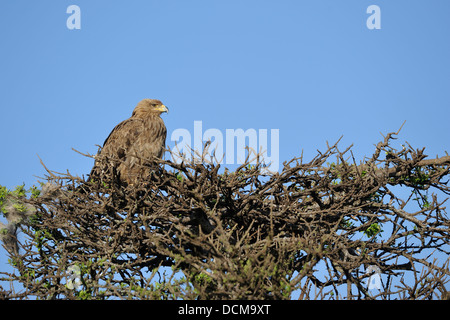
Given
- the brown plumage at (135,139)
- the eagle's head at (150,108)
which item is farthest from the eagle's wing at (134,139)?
the eagle's head at (150,108)

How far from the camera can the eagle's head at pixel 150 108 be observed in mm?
10695

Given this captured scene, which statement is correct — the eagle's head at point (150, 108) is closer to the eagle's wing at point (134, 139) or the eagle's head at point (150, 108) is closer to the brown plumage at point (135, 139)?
the brown plumage at point (135, 139)

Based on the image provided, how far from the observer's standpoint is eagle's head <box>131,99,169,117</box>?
10.7m

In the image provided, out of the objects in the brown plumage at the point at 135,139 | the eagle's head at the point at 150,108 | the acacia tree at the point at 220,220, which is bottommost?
the acacia tree at the point at 220,220

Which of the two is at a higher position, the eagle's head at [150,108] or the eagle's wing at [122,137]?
the eagle's head at [150,108]

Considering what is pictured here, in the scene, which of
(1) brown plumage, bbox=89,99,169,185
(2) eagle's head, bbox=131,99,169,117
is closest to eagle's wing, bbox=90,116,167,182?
(1) brown plumage, bbox=89,99,169,185

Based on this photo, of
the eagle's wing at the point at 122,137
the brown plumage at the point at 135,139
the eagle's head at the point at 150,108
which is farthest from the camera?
the eagle's head at the point at 150,108

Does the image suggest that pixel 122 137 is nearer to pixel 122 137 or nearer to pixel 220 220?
pixel 122 137

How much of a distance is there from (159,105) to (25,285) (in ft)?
16.5

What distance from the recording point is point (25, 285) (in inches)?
266

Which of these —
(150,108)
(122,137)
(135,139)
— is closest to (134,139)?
(135,139)

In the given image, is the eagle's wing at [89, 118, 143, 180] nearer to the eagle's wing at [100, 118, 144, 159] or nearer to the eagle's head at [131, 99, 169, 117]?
the eagle's wing at [100, 118, 144, 159]

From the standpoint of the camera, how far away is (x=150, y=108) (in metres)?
10.8
